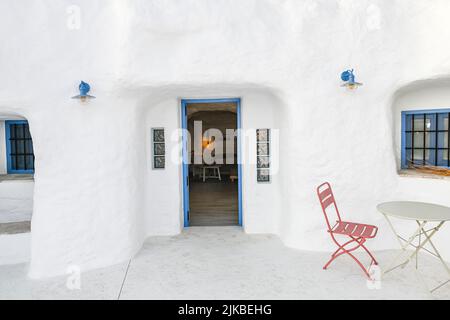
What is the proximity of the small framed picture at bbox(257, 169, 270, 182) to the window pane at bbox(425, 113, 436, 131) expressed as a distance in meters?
2.55

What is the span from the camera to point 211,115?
1226 centimetres

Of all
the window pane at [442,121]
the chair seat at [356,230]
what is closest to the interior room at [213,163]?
the chair seat at [356,230]

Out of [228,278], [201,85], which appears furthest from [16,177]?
[228,278]

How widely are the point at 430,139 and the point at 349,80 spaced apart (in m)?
2.01

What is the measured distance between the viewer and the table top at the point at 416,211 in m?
3.03

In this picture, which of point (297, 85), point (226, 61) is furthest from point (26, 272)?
point (297, 85)

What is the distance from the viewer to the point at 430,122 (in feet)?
16.0

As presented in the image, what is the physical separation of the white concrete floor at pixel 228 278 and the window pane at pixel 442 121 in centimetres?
205

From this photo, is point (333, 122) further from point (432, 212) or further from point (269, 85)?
point (432, 212)

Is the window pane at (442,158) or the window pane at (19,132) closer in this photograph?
the window pane at (442,158)

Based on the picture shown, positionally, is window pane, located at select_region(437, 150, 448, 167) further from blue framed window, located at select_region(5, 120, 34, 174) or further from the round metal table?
blue framed window, located at select_region(5, 120, 34, 174)

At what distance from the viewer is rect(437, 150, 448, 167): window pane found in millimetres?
4887

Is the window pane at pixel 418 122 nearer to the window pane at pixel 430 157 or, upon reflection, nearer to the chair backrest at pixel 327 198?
the window pane at pixel 430 157
